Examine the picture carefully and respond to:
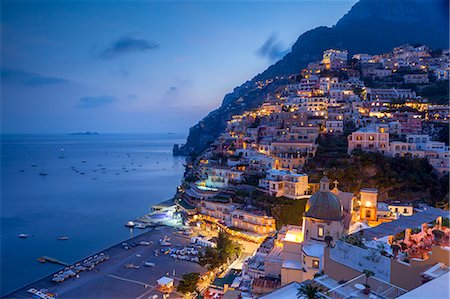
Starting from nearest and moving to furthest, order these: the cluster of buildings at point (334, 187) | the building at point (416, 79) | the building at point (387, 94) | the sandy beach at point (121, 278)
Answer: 1. the cluster of buildings at point (334, 187)
2. the sandy beach at point (121, 278)
3. the building at point (387, 94)
4. the building at point (416, 79)

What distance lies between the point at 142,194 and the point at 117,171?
36028 mm

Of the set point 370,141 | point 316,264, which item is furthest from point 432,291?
point 370,141

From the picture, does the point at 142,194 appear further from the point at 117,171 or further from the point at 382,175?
the point at 382,175

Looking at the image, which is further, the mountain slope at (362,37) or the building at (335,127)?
the mountain slope at (362,37)

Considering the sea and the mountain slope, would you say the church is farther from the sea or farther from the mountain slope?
the mountain slope

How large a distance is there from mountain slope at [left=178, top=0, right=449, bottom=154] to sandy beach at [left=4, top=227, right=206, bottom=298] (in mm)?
67727

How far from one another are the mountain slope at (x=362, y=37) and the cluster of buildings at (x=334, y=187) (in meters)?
36.9

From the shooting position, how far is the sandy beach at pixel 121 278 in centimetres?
2438

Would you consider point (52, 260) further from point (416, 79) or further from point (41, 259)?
point (416, 79)

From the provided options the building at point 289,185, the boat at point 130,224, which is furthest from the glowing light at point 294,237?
the boat at point 130,224

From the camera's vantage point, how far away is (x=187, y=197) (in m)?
44.0

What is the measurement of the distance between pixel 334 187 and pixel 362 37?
98851 mm

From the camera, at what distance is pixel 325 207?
62.6 feet

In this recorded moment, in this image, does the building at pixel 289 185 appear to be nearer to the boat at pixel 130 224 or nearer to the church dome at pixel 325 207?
the church dome at pixel 325 207
